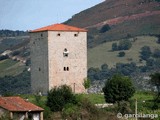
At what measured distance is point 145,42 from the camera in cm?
13938

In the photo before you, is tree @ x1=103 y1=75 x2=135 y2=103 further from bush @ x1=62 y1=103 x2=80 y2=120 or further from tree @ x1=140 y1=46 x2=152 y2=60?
tree @ x1=140 y1=46 x2=152 y2=60

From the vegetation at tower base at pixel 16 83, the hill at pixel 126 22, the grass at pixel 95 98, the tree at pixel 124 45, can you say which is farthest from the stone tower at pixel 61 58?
the hill at pixel 126 22

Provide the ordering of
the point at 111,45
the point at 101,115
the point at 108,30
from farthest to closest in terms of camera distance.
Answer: the point at 108,30
the point at 111,45
the point at 101,115

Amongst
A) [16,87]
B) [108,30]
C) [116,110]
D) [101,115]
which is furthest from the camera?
[108,30]

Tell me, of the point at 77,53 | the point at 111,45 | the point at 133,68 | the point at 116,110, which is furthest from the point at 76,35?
the point at 111,45

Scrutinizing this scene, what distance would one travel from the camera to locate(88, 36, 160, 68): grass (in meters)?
126

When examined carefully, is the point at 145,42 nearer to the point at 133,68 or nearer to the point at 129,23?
the point at 133,68

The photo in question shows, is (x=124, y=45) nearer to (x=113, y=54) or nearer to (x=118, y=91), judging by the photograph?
(x=113, y=54)

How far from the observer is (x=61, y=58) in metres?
68.1

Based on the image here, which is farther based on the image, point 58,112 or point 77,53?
point 77,53

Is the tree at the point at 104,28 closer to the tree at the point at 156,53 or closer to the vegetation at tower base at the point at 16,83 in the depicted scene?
the tree at the point at 156,53

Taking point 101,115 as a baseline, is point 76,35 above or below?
above

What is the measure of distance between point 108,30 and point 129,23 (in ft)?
24.6

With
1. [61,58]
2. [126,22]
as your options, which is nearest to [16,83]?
[61,58]
